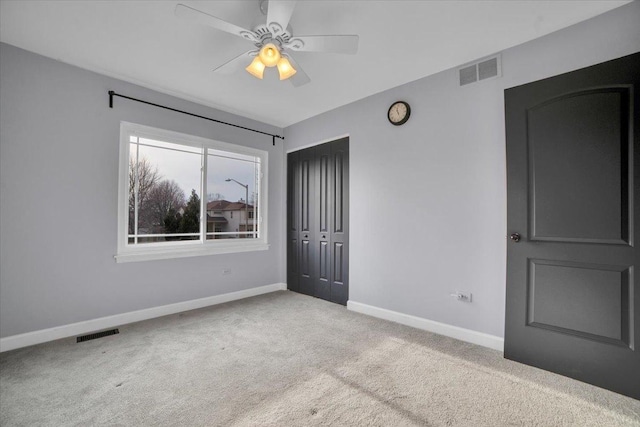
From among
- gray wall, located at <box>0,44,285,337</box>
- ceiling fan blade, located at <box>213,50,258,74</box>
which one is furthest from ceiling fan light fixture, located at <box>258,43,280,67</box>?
gray wall, located at <box>0,44,285,337</box>

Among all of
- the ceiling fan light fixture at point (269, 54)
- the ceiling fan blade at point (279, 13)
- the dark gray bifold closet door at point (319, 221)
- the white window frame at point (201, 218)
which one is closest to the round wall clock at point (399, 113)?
the dark gray bifold closet door at point (319, 221)

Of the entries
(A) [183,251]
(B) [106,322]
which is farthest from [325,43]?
(B) [106,322]

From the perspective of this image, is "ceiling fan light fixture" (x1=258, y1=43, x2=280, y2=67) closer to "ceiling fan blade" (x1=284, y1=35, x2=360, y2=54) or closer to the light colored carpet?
"ceiling fan blade" (x1=284, y1=35, x2=360, y2=54)

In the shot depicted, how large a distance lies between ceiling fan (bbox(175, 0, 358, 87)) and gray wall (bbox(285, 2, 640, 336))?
1.39 metres

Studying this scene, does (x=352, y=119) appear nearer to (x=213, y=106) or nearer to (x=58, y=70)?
(x=213, y=106)

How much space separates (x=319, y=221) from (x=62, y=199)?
113 inches

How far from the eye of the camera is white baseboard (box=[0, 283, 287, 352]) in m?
2.53

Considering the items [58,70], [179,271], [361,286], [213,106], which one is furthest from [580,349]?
[58,70]

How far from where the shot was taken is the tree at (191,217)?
371 centimetres

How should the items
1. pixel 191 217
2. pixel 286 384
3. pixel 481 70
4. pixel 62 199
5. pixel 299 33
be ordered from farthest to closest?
pixel 191 217 → pixel 62 199 → pixel 481 70 → pixel 299 33 → pixel 286 384

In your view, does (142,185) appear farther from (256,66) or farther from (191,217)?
(256,66)

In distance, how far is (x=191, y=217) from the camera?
148 inches

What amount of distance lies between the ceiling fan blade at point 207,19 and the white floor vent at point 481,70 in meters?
1.99

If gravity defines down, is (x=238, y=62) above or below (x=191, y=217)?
above
